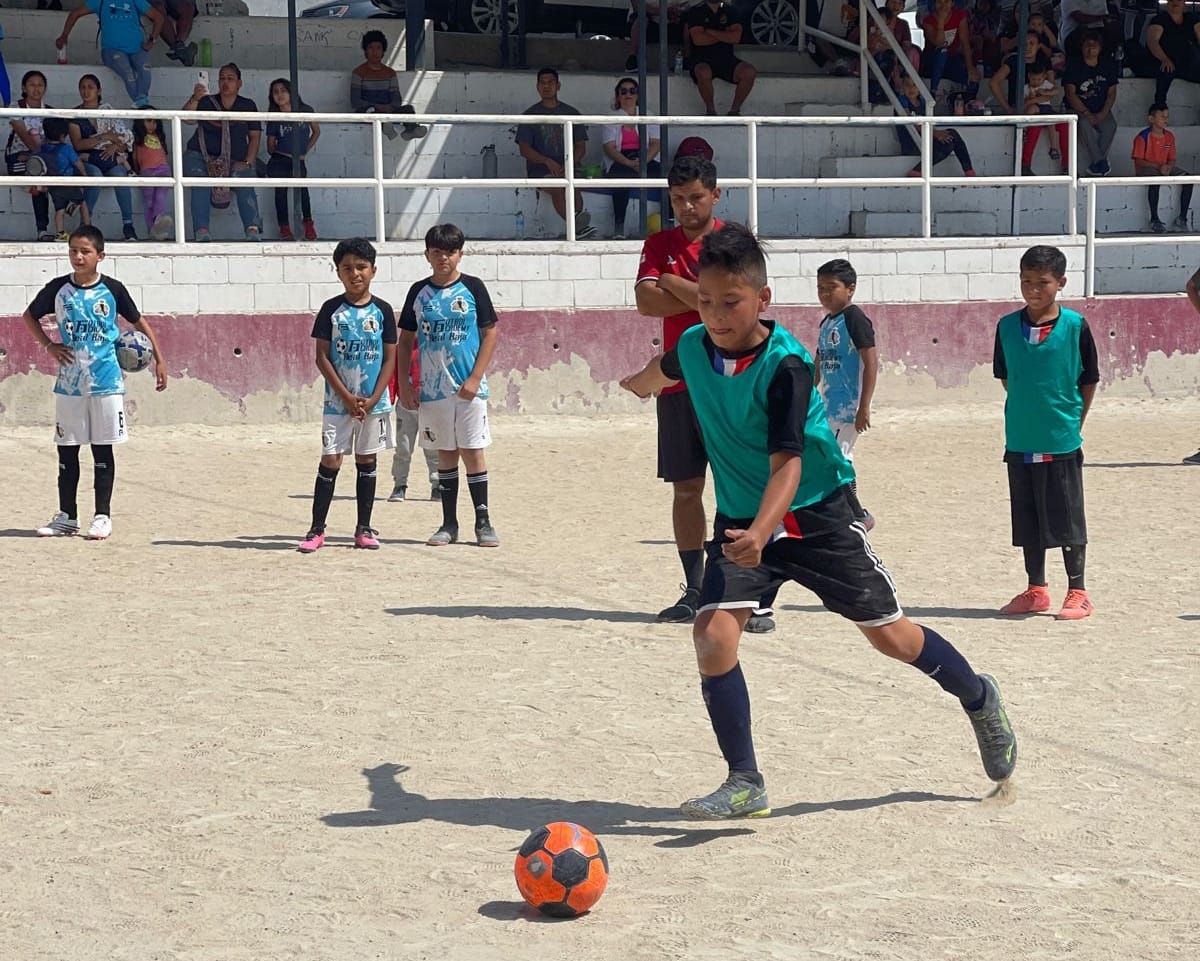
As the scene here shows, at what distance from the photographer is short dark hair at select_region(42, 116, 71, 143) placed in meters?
15.9

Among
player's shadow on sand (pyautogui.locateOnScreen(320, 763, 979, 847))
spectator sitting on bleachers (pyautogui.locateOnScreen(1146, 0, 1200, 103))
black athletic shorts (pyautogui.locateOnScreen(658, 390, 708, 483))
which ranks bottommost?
player's shadow on sand (pyautogui.locateOnScreen(320, 763, 979, 847))

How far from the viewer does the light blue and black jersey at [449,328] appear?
980 cm

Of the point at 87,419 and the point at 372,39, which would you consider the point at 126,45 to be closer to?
the point at 372,39

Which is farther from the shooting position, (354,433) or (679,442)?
(354,433)

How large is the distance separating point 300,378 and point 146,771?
10094mm

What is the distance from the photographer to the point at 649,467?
13406mm

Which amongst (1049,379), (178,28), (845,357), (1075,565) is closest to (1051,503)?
(1075,565)

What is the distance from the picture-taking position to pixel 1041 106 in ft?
68.2

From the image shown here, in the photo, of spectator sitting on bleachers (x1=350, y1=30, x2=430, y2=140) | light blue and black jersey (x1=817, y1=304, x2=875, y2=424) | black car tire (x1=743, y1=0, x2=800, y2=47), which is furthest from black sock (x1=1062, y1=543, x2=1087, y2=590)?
black car tire (x1=743, y1=0, x2=800, y2=47)

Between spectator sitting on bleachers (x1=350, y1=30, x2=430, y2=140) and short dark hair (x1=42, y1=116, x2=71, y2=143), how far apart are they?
351cm

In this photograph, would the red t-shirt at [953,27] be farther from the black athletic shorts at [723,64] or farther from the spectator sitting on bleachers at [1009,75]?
the black athletic shorts at [723,64]

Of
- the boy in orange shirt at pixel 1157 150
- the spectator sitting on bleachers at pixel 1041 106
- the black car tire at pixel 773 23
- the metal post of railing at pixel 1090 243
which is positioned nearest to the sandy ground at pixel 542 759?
the metal post of railing at pixel 1090 243

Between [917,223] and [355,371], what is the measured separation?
400 inches

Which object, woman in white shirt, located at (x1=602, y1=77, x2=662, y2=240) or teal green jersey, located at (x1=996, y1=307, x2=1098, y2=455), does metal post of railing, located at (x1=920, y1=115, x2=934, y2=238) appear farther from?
teal green jersey, located at (x1=996, y1=307, x2=1098, y2=455)
